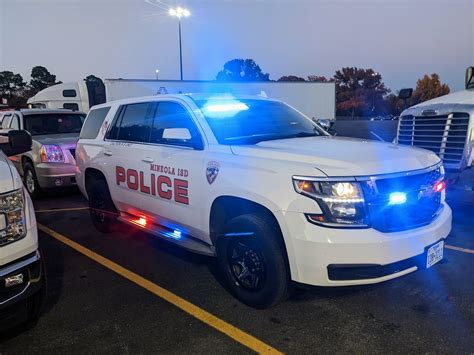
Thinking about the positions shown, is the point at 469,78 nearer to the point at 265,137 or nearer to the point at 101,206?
the point at 265,137

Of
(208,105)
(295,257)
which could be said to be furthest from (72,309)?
(208,105)

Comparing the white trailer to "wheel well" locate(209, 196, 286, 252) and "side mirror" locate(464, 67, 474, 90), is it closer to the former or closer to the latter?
"side mirror" locate(464, 67, 474, 90)

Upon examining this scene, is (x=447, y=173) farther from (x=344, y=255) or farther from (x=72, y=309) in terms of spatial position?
(x=72, y=309)

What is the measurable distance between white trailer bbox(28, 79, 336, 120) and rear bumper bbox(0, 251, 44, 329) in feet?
32.6

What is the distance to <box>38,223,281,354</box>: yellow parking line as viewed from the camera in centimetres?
308

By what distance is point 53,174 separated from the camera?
8.24 m

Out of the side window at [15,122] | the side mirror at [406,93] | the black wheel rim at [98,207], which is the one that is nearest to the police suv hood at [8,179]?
the black wheel rim at [98,207]

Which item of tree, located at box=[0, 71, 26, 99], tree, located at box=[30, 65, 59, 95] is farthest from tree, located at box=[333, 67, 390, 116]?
tree, located at box=[0, 71, 26, 99]

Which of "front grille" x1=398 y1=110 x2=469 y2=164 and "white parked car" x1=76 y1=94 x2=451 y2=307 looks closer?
"white parked car" x1=76 y1=94 x2=451 y2=307

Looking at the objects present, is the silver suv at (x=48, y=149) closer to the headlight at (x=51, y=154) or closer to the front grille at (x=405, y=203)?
the headlight at (x=51, y=154)

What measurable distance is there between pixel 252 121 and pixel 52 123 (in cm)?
677

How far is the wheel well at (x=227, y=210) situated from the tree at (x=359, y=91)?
267 ft

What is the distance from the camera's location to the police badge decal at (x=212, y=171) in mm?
3789

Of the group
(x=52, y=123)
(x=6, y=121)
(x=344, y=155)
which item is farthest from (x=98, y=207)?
(x=6, y=121)
